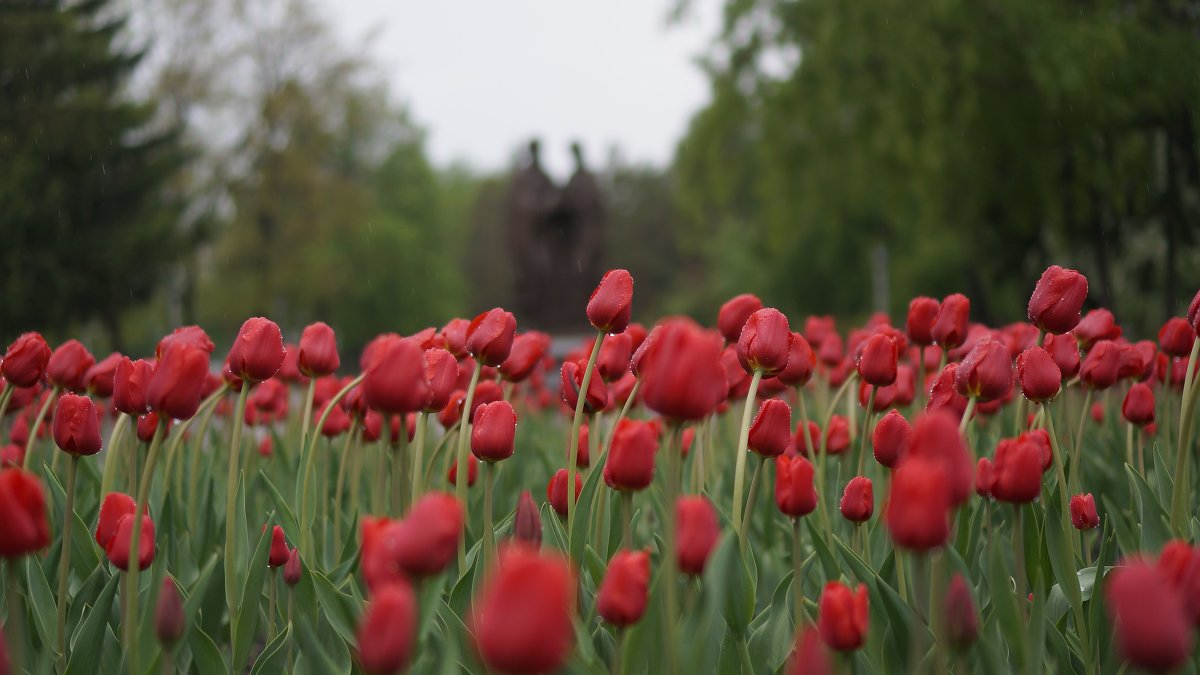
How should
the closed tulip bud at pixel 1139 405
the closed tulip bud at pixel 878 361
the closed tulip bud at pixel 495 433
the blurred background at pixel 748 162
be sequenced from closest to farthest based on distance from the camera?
the closed tulip bud at pixel 495 433 → the closed tulip bud at pixel 878 361 → the closed tulip bud at pixel 1139 405 → the blurred background at pixel 748 162

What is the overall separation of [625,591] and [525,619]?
0.28 meters

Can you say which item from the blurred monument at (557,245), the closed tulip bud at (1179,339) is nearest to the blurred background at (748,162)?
the blurred monument at (557,245)

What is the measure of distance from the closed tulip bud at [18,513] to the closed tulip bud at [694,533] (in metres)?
0.63

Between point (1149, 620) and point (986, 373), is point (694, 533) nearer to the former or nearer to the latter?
point (1149, 620)

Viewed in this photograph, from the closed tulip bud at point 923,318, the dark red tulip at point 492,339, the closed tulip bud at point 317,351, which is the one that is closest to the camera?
the dark red tulip at point 492,339

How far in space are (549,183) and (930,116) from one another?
594 cm

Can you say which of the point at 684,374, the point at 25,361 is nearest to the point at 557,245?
the point at 25,361

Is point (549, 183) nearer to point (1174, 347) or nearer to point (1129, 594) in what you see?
point (1174, 347)

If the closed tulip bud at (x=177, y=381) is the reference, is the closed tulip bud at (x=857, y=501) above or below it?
below

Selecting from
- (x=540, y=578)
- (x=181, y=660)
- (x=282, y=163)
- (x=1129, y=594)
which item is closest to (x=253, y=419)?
(x=181, y=660)

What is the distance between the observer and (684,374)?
1020 millimetres

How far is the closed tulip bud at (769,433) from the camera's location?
1536mm

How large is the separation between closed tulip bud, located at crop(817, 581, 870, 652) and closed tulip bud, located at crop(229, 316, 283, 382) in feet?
3.08

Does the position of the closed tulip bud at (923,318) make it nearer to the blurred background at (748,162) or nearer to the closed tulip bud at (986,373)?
the closed tulip bud at (986,373)
